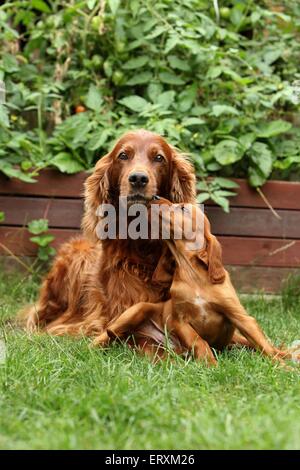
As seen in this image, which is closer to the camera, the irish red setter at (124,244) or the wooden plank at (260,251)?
the irish red setter at (124,244)

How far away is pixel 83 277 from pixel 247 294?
1345mm

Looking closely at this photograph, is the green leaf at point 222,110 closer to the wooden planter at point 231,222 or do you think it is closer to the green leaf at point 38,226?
the wooden planter at point 231,222

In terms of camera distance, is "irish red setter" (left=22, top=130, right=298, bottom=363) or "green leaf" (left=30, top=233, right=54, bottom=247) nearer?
"irish red setter" (left=22, top=130, right=298, bottom=363)

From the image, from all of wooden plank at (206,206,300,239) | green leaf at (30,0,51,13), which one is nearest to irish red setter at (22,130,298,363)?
wooden plank at (206,206,300,239)

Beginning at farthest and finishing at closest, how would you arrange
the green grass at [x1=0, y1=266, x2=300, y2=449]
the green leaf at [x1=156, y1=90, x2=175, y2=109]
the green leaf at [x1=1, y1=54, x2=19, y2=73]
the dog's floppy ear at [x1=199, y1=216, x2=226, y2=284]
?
the green leaf at [x1=1, y1=54, x2=19, y2=73], the green leaf at [x1=156, y1=90, x2=175, y2=109], the dog's floppy ear at [x1=199, y1=216, x2=226, y2=284], the green grass at [x1=0, y1=266, x2=300, y2=449]

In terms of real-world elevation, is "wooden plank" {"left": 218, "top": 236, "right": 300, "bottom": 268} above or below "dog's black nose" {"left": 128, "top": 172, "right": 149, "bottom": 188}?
below

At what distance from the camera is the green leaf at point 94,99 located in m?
5.22

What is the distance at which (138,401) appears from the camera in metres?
2.29

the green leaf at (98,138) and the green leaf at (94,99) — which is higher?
the green leaf at (94,99)

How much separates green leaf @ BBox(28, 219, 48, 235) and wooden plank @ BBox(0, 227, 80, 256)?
0.15 meters

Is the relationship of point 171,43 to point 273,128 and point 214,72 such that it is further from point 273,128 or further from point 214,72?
point 273,128

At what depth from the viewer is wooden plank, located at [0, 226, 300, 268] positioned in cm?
509

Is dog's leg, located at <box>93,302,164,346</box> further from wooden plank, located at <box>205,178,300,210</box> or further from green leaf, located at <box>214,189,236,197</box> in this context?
wooden plank, located at <box>205,178,300,210</box>

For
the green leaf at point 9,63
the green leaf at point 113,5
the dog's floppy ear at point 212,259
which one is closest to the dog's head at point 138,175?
the dog's floppy ear at point 212,259
